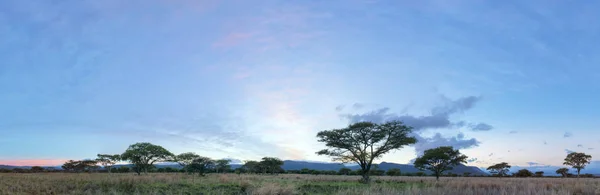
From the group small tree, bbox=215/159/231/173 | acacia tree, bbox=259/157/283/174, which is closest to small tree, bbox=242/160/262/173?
acacia tree, bbox=259/157/283/174

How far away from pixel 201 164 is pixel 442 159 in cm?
3863

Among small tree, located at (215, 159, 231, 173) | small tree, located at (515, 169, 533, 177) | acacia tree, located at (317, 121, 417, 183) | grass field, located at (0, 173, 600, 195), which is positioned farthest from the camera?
small tree, located at (515, 169, 533, 177)

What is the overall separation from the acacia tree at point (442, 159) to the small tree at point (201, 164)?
116 feet

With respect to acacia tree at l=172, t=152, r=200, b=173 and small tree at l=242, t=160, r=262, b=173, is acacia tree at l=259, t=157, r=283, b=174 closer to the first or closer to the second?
small tree at l=242, t=160, r=262, b=173

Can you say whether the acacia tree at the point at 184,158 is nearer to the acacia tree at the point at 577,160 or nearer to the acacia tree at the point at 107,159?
the acacia tree at the point at 107,159

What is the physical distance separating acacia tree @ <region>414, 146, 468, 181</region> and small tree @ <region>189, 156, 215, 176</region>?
35367mm

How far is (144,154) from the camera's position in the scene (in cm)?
6094

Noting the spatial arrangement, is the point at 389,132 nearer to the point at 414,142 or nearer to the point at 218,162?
the point at 414,142

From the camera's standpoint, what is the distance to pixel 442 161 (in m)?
49.8

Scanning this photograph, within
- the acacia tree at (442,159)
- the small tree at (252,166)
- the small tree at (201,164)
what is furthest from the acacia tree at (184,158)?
the acacia tree at (442,159)

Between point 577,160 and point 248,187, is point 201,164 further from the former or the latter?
point 577,160

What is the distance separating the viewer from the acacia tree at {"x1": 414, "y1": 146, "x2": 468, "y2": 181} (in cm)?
4934

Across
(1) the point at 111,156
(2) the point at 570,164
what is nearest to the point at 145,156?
(1) the point at 111,156

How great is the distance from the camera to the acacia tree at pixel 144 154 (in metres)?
60.2
